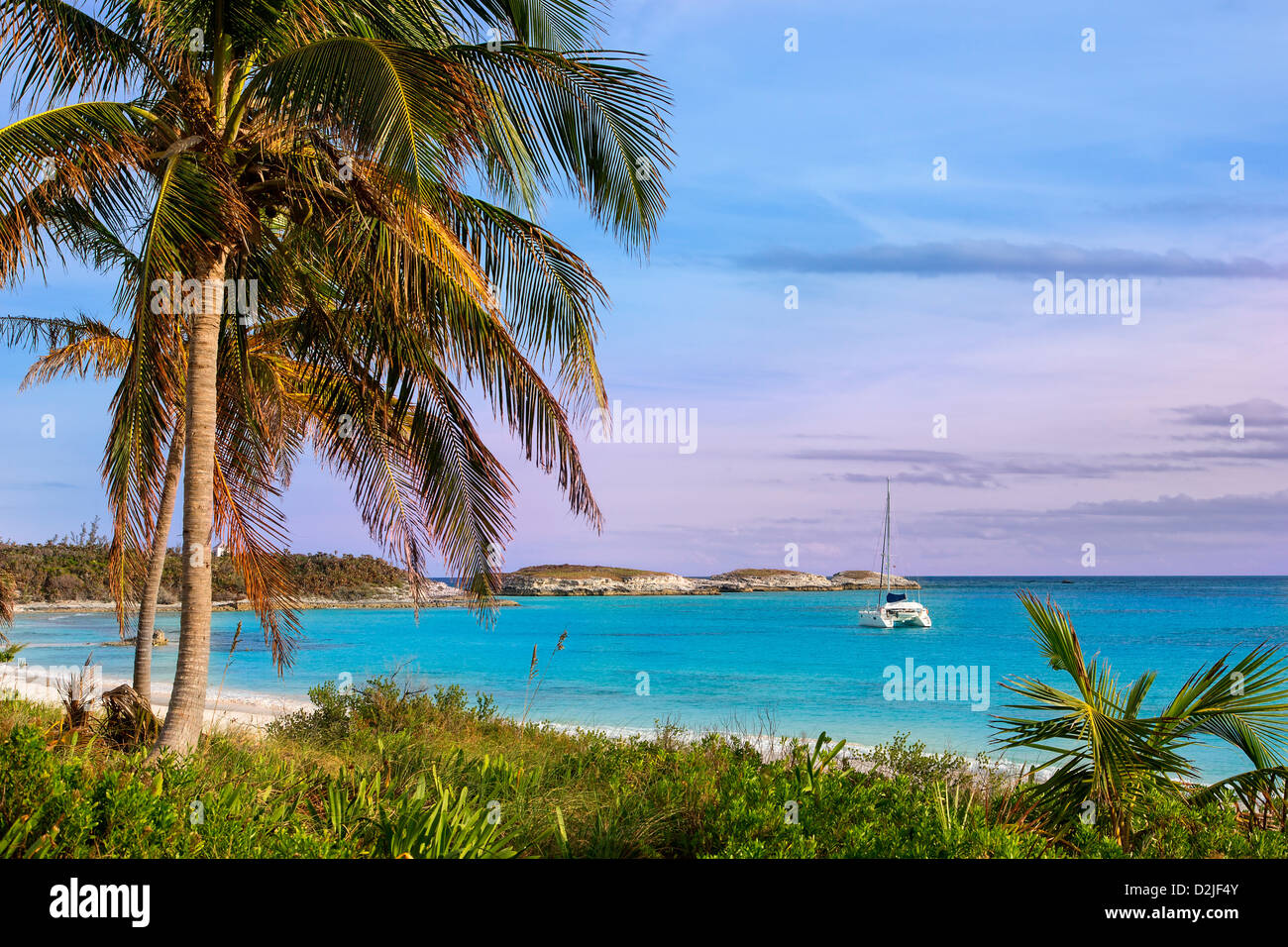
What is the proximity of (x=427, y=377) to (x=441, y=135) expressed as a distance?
9.06 ft

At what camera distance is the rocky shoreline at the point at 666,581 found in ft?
336

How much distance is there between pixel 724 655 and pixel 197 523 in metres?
37.6

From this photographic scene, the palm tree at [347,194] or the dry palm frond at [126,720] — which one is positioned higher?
the palm tree at [347,194]

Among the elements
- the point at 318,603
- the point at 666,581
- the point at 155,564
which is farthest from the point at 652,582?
the point at 155,564

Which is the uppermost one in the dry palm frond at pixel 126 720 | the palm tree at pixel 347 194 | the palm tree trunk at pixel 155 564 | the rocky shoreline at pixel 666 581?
the palm tree at pixel 347 194

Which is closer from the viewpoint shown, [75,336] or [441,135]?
[441,135]

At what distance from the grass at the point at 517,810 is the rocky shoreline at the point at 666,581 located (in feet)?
289

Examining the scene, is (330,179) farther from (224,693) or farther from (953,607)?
(953,607)

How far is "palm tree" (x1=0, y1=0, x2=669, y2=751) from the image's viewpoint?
21.4ft

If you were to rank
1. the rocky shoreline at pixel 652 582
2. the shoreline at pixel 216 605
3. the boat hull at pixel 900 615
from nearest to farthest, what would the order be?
the shoreline at pixel 216 605 → the boat hull at pixel 900 615 → the rocky shoreline at pixel 652 582

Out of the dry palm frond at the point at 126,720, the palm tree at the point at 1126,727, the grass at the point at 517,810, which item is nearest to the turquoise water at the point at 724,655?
the palm tree at the point at 1126,727

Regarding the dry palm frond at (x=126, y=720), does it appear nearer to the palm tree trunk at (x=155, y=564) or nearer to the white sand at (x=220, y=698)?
the palm tree trunk at (x=155, y=564)
